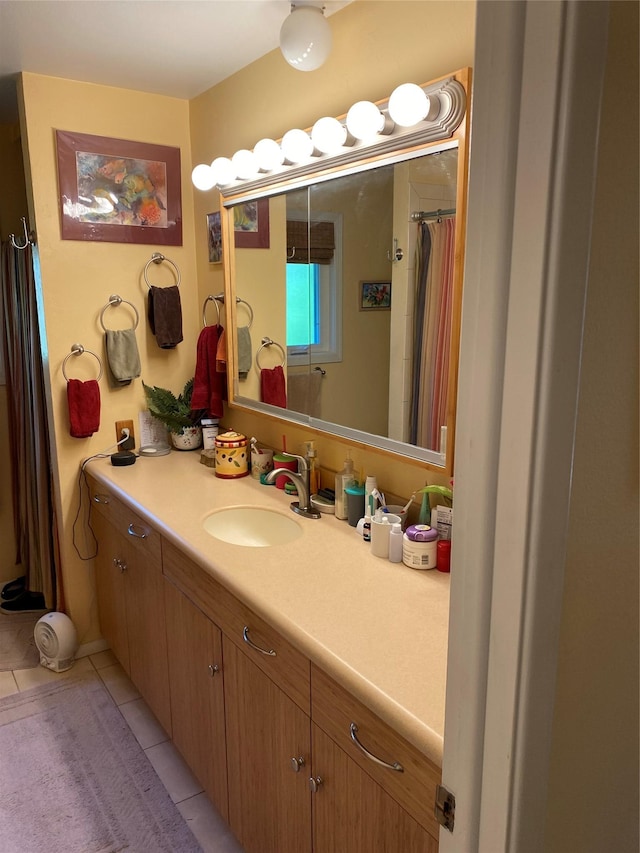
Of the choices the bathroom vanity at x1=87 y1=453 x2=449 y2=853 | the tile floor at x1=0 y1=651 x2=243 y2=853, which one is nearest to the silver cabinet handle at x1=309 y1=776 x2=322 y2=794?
the bathroom vanity at x1=87 y1=453 x2=449 y2=853

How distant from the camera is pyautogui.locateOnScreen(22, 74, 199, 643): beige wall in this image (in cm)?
231

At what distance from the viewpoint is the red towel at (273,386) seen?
87.6 inches

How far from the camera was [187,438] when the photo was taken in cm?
268

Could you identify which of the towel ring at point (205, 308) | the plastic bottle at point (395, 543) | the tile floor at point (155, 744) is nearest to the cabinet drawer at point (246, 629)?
the plastic bottle at point (395, 543)

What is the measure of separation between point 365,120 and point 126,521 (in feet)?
4.91

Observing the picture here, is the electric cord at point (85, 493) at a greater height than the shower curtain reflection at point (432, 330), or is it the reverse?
the shower curtain reflection at point (432, 330)

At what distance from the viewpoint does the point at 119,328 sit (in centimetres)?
257

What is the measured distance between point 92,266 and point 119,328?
26 centimetres

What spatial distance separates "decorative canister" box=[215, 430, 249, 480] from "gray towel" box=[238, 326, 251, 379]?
266 millimetres

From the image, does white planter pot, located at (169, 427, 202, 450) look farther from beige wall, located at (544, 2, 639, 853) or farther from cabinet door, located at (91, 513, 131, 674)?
beige wall, located at (544, 2, 639, 853)

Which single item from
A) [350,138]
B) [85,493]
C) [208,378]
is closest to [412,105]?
[350,138]

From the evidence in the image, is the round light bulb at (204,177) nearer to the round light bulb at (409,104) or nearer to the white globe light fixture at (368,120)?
the white globe light fixture at (368,120)

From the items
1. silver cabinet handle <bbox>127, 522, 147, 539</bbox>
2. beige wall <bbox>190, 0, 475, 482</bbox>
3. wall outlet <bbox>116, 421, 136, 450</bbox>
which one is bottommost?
silver cabinet handle <bbox>127, 522, 147, 539</bbox>

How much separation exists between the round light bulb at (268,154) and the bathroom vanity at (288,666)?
108cm
